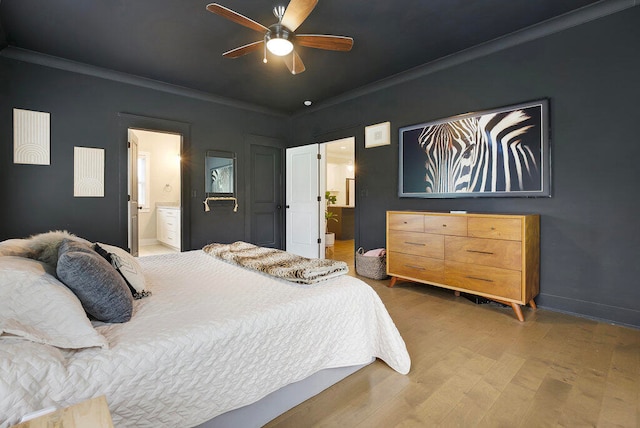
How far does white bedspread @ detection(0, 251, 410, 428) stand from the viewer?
2.92 ft

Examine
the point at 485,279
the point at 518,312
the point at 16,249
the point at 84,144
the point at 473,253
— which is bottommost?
Answer: the point at 518,312

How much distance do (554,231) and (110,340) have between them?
3.56 meters

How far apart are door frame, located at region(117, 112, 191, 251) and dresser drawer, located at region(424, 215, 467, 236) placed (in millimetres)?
3552

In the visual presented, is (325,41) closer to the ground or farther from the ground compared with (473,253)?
farther from the ground

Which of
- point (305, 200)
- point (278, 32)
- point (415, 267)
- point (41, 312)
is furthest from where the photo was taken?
point (305, 200)

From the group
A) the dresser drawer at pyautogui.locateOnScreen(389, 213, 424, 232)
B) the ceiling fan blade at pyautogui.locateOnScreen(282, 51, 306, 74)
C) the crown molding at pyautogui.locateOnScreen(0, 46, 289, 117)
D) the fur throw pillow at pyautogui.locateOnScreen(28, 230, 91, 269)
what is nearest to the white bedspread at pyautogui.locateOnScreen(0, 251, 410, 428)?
the fur throw pillow at pyautogui.locateOnScreen(28, 230, 91, 269)

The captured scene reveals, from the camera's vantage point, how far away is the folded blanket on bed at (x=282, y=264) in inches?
71.6

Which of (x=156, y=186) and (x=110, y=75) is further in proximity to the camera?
(x=156, y=186)

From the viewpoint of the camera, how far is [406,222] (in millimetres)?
3525

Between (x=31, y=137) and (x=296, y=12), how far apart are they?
346 cm

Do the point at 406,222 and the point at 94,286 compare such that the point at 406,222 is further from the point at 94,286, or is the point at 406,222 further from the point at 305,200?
the point at 94,286

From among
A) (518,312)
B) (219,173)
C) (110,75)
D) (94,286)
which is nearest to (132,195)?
(219,173)

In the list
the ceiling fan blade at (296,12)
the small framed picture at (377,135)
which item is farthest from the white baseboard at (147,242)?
the ceiling fan blade at (296,12)

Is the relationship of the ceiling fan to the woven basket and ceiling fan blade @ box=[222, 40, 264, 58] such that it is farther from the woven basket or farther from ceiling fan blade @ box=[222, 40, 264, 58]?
the woven basket
